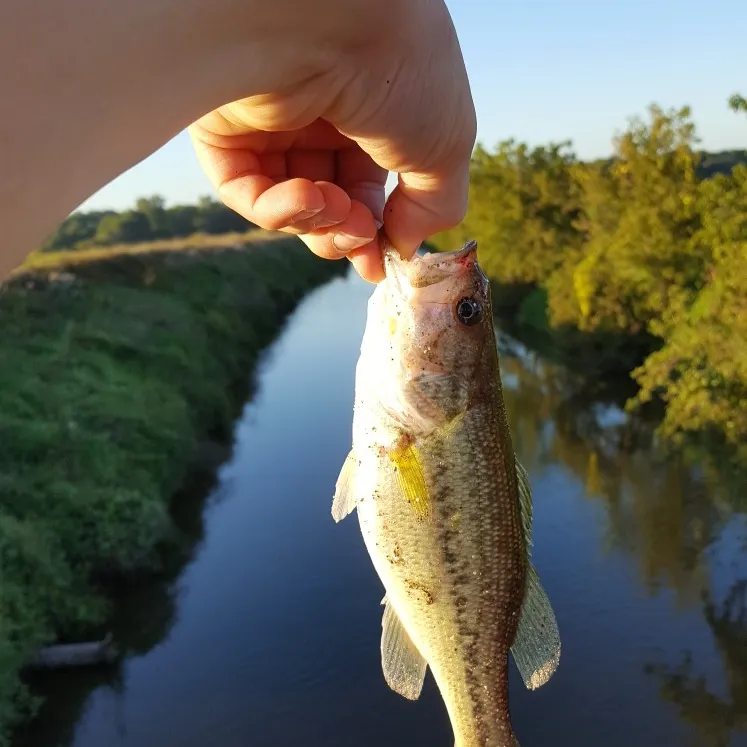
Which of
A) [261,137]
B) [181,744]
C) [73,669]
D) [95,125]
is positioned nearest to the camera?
[95,125]

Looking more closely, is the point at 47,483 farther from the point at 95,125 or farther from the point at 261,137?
the point at 95,125

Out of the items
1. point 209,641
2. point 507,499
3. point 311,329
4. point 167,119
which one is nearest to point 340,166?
point 507,499

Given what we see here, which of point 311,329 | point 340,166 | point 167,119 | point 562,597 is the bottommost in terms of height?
point 311,329

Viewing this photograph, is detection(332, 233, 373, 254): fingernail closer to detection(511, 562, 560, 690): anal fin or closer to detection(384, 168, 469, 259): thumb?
detection(384, 168, 469, 259): thumb

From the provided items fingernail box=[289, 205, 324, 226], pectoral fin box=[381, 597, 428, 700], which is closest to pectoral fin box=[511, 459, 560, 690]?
pectoral fin box=[381, 597, 428, 700]

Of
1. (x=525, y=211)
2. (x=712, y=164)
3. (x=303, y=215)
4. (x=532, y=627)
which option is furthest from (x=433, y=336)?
(x=525, y=211)

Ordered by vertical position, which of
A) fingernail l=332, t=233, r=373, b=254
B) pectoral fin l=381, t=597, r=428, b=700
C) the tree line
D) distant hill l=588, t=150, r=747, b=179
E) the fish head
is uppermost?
fingernail l=332, t=233, r=373, b=254
